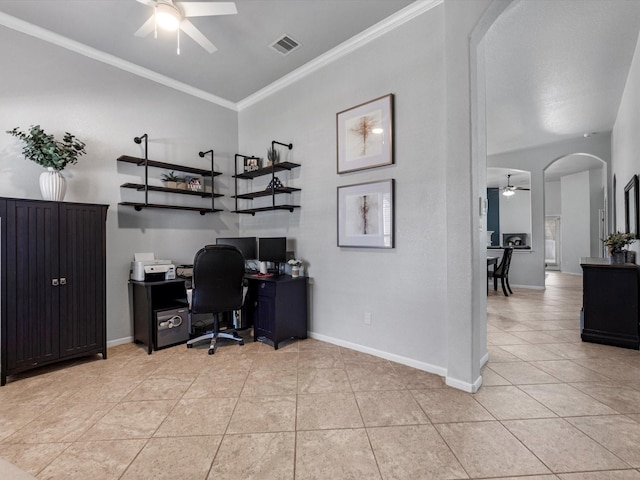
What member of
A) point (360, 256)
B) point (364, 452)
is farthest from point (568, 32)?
point (364, 452)

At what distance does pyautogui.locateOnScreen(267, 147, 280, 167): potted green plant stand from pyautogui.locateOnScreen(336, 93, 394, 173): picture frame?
931mm

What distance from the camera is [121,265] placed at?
348cm

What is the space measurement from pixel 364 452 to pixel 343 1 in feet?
10.9

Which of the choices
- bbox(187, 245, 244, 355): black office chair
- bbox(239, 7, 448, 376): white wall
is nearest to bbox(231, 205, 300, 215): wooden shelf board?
bbox(239, 7, 448, 376): white wall

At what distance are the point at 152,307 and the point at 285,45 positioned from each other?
3.10 meters

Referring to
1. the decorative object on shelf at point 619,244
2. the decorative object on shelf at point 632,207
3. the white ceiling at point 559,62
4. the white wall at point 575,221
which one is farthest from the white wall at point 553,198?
the decorative object on shelf at point 619,244

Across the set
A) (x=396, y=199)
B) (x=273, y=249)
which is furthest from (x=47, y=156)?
(x=396, y=199)

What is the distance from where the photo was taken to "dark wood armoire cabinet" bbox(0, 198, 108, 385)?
249cm

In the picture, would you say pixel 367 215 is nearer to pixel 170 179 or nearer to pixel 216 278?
pixel 216 278

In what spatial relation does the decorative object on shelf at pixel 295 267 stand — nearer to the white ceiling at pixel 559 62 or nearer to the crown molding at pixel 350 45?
the crown molding at pixel 350 45

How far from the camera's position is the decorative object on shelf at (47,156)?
108 inches

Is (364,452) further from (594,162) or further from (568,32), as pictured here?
(594,162)

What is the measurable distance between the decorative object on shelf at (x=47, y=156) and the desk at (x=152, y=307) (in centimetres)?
116

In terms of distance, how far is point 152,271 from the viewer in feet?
11.0
